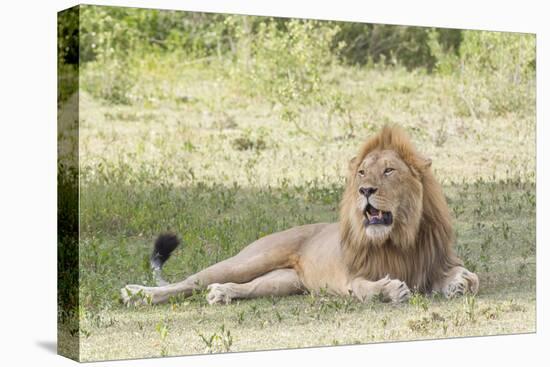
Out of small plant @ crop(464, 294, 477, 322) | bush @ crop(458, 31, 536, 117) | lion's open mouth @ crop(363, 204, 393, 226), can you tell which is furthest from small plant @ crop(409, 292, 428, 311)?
bush @ crop(458, 31, 536, 117)

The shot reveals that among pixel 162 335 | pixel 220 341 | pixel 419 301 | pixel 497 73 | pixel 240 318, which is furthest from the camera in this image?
pixel 497 73

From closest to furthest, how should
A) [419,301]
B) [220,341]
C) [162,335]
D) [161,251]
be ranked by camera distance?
1. [162,335]
2. [220,341]
3. [161,251]
4. [419,301]

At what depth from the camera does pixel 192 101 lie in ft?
27.1

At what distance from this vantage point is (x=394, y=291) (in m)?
8.18

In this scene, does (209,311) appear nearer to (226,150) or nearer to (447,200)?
Result: (226,150)

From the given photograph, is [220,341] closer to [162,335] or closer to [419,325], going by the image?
[162,335]

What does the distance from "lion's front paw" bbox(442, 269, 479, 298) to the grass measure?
0.08 metres

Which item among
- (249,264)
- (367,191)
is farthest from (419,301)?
(249,264)

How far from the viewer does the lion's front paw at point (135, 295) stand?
25.6ft

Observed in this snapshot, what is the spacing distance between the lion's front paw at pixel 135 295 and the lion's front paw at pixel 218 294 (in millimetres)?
439

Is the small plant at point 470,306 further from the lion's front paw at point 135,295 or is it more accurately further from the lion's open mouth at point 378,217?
the lion's front paw at point 135,295

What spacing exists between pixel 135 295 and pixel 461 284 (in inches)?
88.3

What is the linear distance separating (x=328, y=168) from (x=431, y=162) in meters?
0.72

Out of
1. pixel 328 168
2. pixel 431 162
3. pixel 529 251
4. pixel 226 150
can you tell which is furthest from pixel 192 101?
pixel 529 251
